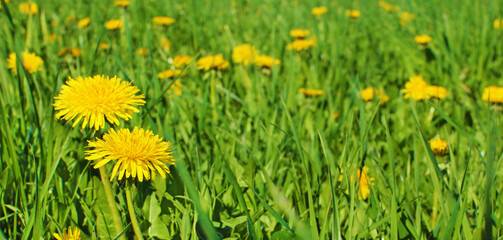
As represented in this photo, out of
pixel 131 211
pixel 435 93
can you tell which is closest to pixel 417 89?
pixel 435 93

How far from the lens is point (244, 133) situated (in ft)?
4.78

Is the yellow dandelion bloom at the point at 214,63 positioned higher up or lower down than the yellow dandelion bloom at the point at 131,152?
lower down

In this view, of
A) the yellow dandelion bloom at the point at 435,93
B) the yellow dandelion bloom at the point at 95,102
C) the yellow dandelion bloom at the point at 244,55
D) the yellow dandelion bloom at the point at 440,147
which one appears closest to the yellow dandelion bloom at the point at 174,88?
the yellow dandelion bloom at the point at 244,55

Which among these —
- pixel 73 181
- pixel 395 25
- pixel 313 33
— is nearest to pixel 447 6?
pixel 395 25

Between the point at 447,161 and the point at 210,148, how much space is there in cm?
73

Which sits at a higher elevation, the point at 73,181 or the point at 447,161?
the point at 73,181

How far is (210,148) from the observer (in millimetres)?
1346

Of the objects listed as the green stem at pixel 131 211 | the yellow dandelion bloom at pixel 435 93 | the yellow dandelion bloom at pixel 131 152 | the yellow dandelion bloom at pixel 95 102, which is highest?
the yellow dandelion bloom at pixel 95 102

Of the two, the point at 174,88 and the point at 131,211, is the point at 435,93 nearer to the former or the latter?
the point at 174,88

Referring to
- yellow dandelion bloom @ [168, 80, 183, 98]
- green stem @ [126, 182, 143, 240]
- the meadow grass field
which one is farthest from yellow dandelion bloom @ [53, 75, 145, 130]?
yellow dandelion bloom @ [168, 80, 183, 98]

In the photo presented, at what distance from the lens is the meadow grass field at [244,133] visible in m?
0.81

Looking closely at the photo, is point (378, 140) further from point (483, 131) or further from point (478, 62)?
point (478, 62)

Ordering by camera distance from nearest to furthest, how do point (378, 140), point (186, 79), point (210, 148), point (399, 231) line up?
point (399, 231) < point (210, 148) < point (378, 140) < point (186, 79)

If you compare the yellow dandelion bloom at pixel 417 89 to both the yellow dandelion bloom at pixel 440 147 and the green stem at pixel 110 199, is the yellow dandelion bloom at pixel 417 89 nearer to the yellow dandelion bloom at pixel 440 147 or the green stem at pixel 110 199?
the yellow dandelion bloom at pixel 440 147
